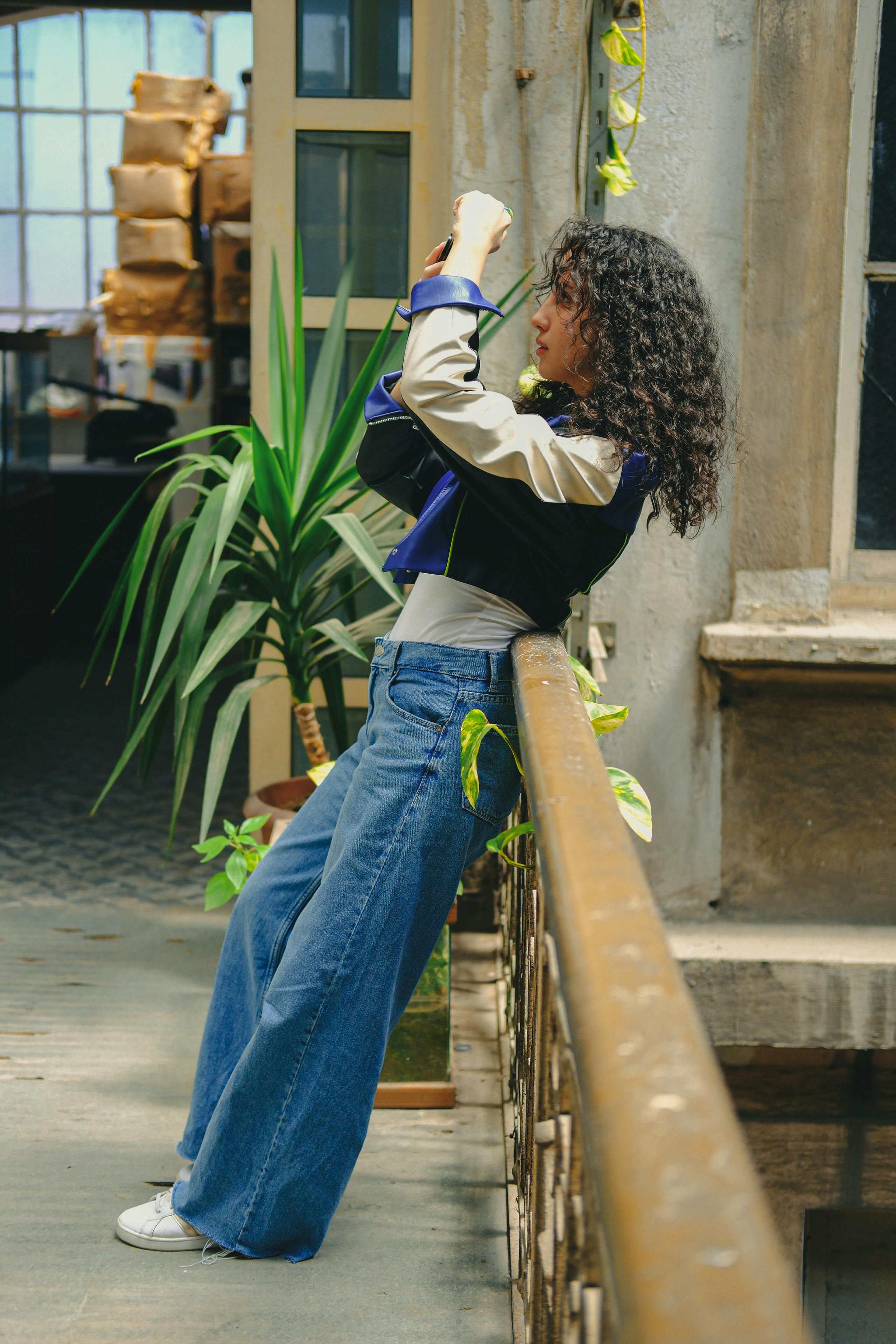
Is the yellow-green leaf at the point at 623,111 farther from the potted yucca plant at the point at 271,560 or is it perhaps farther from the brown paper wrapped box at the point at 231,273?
the brown paper wrapped box at the point at 231,273

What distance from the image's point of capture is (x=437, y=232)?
313cm

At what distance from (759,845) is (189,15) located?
1003 centimetres

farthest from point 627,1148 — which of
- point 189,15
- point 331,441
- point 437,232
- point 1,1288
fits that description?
point 189,15

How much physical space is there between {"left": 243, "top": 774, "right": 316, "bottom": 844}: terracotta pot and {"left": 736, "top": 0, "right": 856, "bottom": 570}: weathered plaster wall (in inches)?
44.7

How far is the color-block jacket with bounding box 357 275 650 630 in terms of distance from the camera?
1439 millimetres

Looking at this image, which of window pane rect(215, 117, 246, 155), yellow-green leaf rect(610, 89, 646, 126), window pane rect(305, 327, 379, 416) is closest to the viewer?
yellow-green leaf rect(610, 89, 646, 126)

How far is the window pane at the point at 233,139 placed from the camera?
377 inches

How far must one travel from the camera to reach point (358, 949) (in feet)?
5.07

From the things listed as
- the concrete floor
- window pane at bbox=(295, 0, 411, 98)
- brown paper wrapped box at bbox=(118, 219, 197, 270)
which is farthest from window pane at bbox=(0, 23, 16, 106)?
the concrete floor

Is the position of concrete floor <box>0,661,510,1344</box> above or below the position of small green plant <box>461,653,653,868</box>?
below

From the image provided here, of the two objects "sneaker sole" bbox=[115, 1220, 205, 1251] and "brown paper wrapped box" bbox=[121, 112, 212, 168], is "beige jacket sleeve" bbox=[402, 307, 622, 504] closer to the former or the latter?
"sneaker sole" bbox=[115, 1220, 205, 1251]

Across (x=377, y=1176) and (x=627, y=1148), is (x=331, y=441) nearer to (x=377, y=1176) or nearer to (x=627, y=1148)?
(x=377, y=1176)

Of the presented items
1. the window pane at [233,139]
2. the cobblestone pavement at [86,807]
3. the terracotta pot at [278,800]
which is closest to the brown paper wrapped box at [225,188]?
the window pane at [233,139]

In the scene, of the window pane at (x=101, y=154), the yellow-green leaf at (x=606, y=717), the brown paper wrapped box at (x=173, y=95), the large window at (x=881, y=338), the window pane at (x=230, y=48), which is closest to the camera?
the yellow-green leaf at (x=606, y=717)
